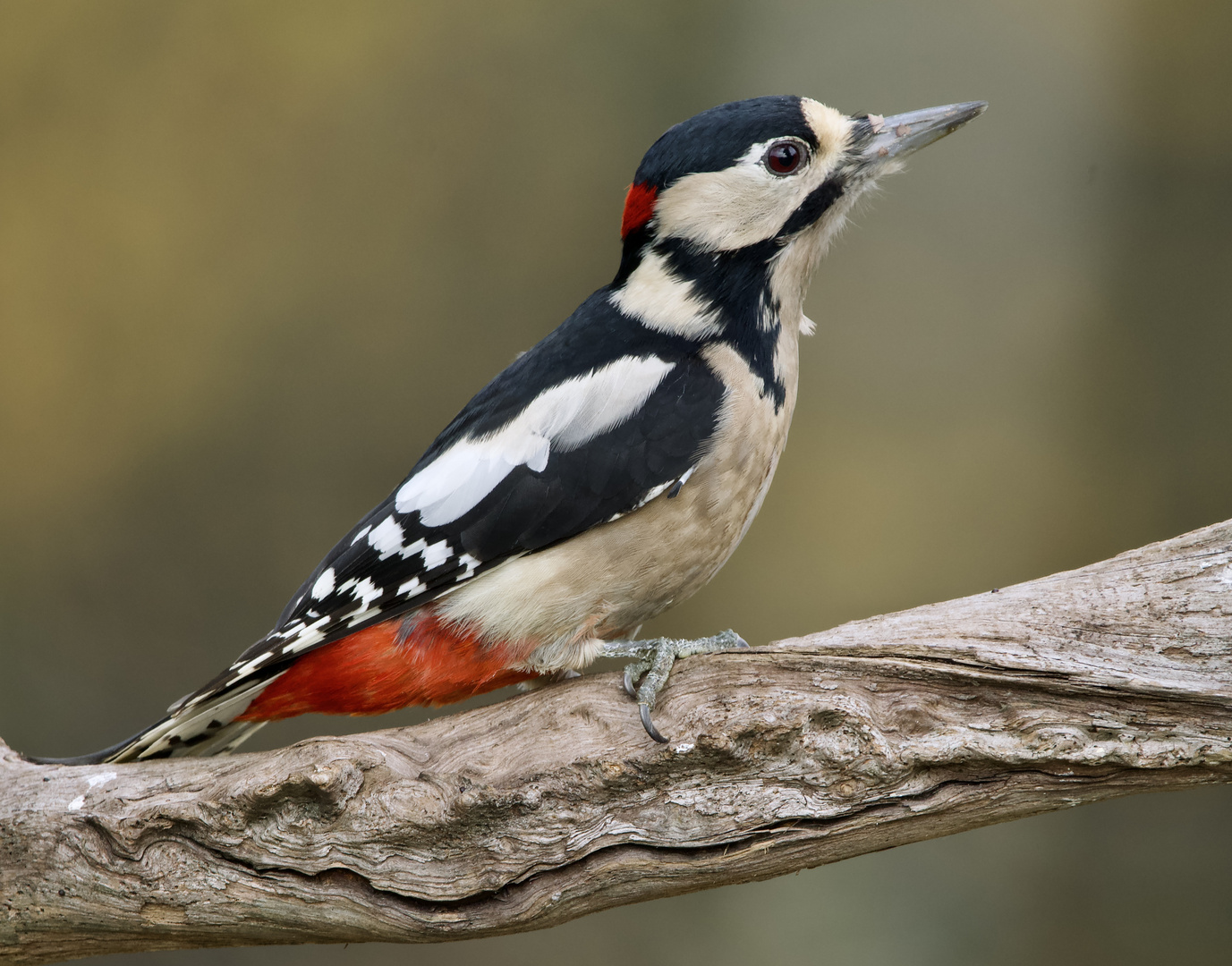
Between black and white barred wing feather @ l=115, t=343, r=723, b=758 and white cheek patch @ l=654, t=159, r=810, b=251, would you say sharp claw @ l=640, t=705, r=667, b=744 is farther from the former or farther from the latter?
white cheek patch @ l=654, t=159, r=810, b=251

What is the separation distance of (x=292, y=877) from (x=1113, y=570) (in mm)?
1492

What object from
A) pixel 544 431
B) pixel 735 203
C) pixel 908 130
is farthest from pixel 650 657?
pixel 908 130

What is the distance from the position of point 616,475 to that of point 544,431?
0.18 m

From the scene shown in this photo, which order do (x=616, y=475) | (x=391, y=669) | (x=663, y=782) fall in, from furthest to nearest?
(x=391, y=669) → (x=616, y=475) → (x=663, y=782)

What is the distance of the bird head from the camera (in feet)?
6.44

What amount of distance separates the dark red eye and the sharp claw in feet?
3.30

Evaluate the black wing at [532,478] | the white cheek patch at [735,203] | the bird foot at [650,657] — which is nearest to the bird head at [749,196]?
the white cheek patch at [735,203]

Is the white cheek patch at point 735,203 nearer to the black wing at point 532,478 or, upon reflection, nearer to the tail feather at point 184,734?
the black wing at point 532,478

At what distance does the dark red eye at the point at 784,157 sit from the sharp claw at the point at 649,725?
39.6 inches

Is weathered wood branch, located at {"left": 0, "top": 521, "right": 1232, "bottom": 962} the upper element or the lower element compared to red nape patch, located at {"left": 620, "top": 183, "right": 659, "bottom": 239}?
lower

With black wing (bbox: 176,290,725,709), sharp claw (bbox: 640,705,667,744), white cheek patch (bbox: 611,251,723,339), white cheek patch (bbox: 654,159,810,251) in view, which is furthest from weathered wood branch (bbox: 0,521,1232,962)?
white cheek patch (bbox: 654,159,810,251)

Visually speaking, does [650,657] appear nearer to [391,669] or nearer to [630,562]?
[630,562]

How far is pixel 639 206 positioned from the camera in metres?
2.06

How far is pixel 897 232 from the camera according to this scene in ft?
11.7
